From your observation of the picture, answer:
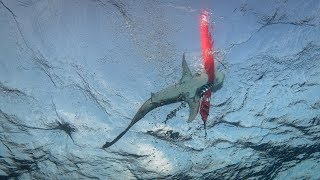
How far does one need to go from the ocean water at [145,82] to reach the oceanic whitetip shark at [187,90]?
0.43 m

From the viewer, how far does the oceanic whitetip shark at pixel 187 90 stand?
8.15m

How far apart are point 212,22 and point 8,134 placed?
8154 mm

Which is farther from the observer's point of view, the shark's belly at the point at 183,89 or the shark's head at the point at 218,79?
the shark's head at the point at 218,79

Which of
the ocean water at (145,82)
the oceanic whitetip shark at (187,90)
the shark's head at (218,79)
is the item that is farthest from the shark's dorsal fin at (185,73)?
the shark's head at (218,79)

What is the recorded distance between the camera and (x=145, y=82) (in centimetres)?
903

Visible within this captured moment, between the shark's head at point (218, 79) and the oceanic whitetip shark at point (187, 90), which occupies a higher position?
the shark's head at point (218, 79)

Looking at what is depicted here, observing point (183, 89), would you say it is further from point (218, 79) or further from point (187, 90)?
point (218, 79)

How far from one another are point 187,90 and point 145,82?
4.61 feet

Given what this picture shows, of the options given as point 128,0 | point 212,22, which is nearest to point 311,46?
point 212,22

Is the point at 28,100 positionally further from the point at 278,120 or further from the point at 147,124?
the point at 278,120

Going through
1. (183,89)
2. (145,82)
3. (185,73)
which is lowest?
(183,89)

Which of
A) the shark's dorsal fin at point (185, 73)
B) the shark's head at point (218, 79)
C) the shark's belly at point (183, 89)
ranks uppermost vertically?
the shark's head at point (218, 79)

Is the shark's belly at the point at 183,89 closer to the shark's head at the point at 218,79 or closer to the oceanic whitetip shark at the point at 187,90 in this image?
the oceanic whitetip shark at the point at 187,90

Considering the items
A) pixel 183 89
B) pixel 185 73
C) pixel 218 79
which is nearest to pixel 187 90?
pixel 183 89
